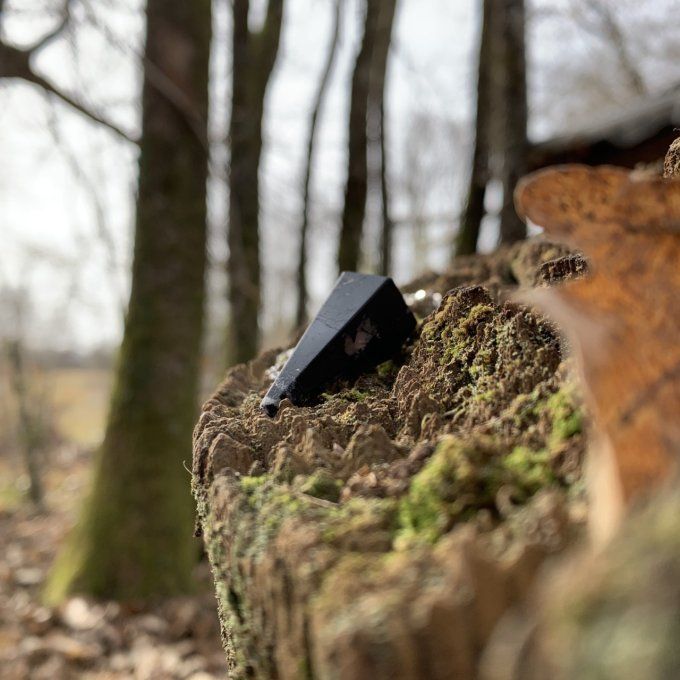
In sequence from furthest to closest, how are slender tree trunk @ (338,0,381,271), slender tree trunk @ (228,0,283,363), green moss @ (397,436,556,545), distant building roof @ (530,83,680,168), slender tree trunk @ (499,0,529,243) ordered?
slender tree trunk @ (338,0,381,271), slender tree trunk @ (228,0,283,363), slender tree trunk @ (499,0,529,243), distant building roof @ (530,83,680,168), green moss @ (397,436,556,545)

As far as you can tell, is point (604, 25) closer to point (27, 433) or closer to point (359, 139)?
point (359, 139)

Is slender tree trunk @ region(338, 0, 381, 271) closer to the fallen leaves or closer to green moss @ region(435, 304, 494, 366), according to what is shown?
green moss @ region(435, 304, 494, 366)

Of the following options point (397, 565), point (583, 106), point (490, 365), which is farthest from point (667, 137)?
point (583, 106)

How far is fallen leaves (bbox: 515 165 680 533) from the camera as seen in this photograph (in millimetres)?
600

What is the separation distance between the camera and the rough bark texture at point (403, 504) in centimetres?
55

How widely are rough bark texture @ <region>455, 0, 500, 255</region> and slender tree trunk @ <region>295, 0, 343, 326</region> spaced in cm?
224

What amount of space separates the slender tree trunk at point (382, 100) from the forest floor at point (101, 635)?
12.9 feet

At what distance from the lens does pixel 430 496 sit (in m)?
0.72

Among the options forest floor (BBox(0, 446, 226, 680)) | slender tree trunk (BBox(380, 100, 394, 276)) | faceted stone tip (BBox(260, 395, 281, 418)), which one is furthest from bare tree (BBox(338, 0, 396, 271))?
faceted stone tip (BBox(260, 395, 281, 418))

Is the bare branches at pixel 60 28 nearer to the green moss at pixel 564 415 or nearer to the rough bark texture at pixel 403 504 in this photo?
the rough bark texture at pixel 403 504

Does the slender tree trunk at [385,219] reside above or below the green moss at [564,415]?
above

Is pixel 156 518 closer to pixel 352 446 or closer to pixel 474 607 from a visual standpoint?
pixel 352 446

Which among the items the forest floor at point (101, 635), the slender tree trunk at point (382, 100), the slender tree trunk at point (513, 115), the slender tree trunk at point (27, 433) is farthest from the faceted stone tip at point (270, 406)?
the slender tree trunk at point (27, 433)

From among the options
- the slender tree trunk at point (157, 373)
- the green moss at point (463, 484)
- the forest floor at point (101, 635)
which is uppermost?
the slender tree trunk at point (157, 373)
